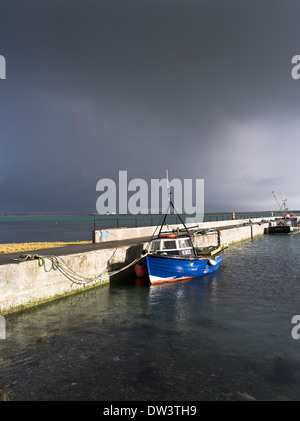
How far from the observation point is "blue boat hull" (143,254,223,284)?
1652 centimetres

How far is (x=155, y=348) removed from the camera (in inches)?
328

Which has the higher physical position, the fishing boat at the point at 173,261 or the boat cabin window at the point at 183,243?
the boat cabin window at the point at 183,243

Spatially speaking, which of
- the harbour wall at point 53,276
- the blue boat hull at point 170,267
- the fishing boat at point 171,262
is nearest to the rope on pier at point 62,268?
the harbour wall at point 53,276

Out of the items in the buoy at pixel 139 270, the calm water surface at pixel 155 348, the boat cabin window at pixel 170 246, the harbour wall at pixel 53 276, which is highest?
the boat cabin window at pixel 170 246

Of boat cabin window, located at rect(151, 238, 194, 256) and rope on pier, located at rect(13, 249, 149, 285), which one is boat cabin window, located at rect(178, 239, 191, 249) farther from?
rope on pier, located at rect(13, 249, 149, 285)

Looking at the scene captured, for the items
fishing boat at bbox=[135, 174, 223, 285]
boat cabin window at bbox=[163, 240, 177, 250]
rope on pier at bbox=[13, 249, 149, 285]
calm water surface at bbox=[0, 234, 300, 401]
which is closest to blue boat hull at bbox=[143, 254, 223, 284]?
fishing boat at bbox=[135, 174, 223, 285]

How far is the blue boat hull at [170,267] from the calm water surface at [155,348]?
2.07 meters

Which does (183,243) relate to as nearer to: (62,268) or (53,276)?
(62,268)

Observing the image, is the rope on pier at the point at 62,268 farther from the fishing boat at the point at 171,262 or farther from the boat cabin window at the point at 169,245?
the boat cabin window at the point at 169,245

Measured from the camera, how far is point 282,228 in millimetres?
58812

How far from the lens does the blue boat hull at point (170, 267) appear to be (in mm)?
16516
